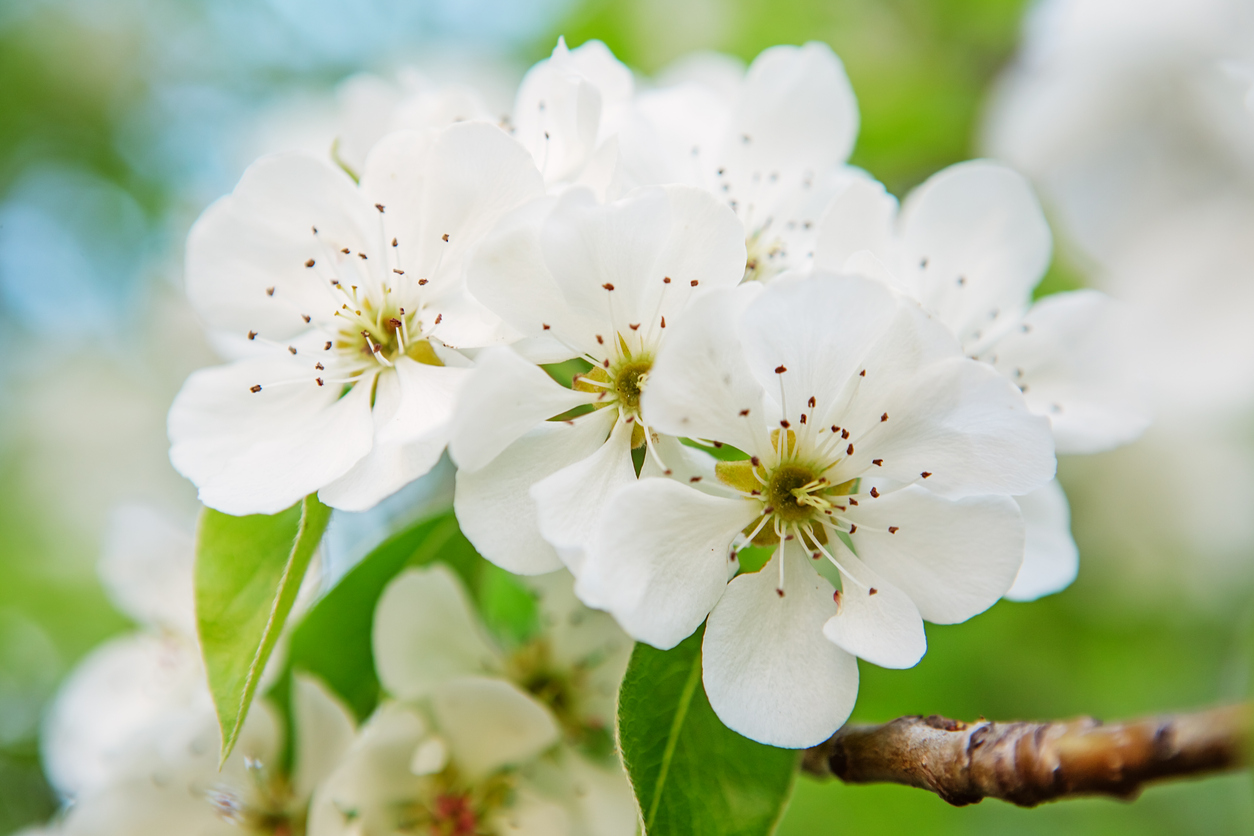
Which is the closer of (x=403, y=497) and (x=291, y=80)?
(x=403, y=497)

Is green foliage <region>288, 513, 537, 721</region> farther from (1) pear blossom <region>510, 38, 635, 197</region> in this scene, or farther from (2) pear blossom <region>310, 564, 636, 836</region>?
(1) pear blossom <region>510, 38, 635, 197</region>

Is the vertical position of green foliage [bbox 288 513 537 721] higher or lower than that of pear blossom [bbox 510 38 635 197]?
lower

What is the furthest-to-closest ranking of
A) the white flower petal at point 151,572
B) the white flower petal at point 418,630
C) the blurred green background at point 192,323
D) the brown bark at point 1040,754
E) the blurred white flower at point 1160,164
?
the blurred green background at point 192,323
the white flower petal at point 151,572
the blurred white flower at point 1160,164
the white flower petal at point 418,630
the brown bark at point 1040,754

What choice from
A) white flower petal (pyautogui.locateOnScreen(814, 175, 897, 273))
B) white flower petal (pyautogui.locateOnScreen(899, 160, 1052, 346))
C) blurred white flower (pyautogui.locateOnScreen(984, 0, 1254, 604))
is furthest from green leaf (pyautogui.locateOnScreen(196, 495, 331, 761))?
blurred white flower (pyautogui.locateOnScreen(984, 0, 1254, 604))

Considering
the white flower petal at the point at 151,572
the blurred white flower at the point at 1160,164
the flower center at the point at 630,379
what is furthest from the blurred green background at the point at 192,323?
the flower center at the point at 630,379

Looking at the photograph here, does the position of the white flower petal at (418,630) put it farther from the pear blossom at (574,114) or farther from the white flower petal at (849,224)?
the white flower petal at (849,224)

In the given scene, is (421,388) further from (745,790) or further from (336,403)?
(745,790)

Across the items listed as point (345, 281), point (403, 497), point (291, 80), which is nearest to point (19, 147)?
point (291, 80)
